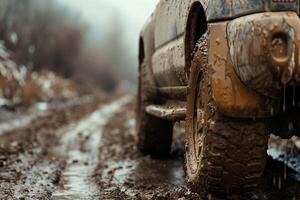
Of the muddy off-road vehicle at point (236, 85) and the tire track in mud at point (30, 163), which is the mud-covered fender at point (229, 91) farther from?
the tire track in mud at point (30, 163)

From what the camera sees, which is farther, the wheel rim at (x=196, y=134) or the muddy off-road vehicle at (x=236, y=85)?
the wheel rim at (x=196, y=134)

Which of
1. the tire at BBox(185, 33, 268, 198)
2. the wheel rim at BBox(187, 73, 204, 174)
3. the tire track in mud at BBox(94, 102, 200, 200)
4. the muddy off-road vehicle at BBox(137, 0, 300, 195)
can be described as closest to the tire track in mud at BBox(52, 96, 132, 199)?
the tire track in mud at BBox(94, 102, 200, 200)

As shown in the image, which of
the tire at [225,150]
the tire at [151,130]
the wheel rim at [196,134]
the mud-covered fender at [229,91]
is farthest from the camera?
the tire at [151,130]

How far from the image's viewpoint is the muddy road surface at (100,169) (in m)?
4.82

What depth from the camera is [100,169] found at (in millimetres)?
6262

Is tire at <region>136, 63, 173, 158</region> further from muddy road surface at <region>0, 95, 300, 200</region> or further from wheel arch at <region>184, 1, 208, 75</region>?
wheel arch at <region>184, 1, 208, 75</region>

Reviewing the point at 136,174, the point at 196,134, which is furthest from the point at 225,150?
the point at 136,174

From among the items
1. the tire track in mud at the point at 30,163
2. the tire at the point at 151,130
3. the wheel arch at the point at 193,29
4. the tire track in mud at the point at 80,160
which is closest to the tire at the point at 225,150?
the wheel arch at the point at 193,29

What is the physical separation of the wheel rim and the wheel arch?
35cm

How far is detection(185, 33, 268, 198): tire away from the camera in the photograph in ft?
11.8

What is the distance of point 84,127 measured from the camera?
11617 millimetres

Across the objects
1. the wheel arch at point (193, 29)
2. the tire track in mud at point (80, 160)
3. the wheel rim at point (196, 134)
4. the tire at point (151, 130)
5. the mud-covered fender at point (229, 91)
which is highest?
the wheel arch at point (193, 29)

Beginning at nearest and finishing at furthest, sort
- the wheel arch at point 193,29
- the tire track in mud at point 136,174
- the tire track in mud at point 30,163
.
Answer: the wheel arch at point 193,29, the tire track in mud at point 136,174, the tire track in mud at point 30,163

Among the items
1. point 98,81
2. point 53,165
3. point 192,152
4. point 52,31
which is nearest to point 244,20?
point 192,152
